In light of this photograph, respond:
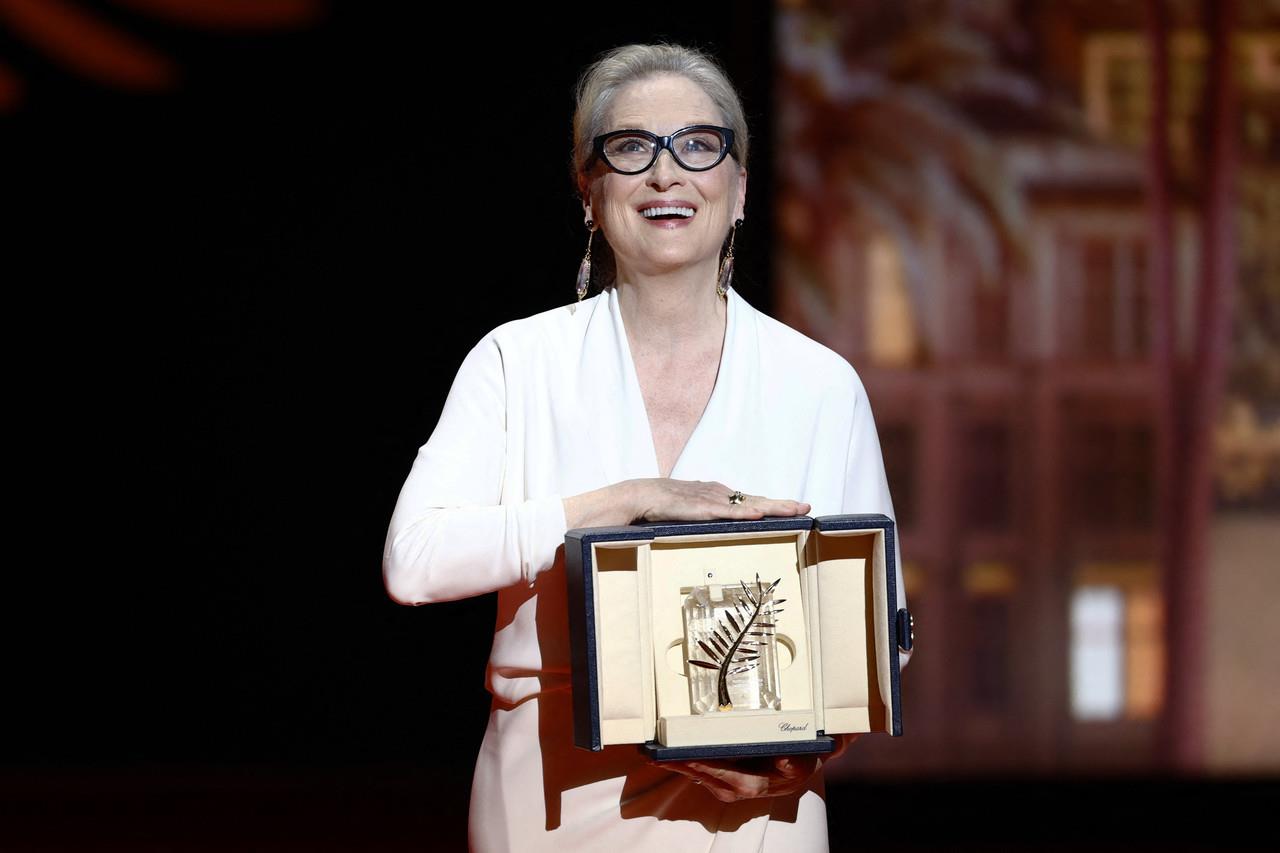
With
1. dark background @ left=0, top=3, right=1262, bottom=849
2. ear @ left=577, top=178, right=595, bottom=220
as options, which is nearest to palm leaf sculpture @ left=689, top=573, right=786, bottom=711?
ear @ left=577, top=178, right=595, bottom=220

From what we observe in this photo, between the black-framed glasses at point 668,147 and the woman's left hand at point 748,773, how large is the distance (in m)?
0.64

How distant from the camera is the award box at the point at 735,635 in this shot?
4.79ft

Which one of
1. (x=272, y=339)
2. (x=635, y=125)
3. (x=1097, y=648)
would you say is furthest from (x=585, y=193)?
(x=1097, y=648)

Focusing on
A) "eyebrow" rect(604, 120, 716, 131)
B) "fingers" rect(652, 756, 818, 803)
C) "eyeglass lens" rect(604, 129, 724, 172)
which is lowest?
"fingers" rect(652, 756, 818, 803)

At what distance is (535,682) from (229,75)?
312 cm

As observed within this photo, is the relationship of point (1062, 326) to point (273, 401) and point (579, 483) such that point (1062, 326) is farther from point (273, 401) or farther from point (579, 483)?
point (579, 483)

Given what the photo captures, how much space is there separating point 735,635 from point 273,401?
3032mm

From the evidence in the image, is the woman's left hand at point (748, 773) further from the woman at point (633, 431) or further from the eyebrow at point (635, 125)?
the eyebrow at point (635, 125)

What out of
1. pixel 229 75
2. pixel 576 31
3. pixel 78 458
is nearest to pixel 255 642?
pixel 78 458

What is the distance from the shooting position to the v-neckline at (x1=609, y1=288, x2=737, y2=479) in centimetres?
163

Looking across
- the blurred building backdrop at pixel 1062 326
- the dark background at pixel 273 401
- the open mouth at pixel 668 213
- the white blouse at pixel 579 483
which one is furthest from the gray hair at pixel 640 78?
the blurred building backdrop at pixel 1062 326

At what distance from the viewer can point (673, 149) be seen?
63.4 inches

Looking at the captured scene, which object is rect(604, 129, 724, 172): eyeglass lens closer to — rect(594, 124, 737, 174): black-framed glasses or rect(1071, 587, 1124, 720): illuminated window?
rect(594, 124, 737, 174): black-framed glasses

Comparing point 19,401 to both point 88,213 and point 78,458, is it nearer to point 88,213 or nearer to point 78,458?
point 78,458
